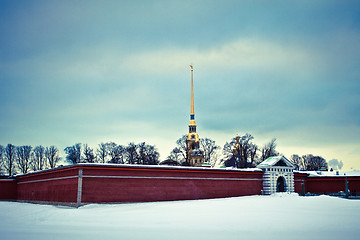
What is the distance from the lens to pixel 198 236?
54.1ft

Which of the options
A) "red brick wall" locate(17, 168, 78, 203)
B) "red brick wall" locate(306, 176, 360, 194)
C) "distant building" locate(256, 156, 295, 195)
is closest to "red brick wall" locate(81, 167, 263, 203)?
"distant building" locate(256, 156, 295, 195)

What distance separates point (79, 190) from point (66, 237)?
54.4 feet

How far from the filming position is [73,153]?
83.1 m

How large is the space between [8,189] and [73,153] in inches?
1157

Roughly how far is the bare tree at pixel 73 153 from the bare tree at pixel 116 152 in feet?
23.4

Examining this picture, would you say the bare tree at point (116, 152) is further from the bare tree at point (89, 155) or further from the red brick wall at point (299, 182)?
the red brick wall at point (299, 182)

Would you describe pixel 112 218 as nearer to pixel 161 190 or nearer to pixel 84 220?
pixel 84 220

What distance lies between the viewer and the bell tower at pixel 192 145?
9144cm

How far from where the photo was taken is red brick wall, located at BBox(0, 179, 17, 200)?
53.5 m

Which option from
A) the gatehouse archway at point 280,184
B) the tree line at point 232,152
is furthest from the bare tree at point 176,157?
the gatehouse archway at point 280,184

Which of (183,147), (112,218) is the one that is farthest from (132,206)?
(183,147)

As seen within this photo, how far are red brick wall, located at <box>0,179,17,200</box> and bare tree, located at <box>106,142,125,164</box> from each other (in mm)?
31169

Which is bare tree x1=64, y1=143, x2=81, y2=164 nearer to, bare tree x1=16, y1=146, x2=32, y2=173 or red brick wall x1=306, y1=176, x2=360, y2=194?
bare tree x1=16, y1=146, x2=32, y2=173

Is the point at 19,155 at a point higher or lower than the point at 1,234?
higher
